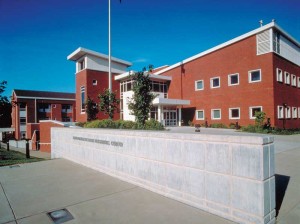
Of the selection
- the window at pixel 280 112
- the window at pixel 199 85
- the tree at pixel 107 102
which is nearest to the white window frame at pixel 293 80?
the window at pixel 280 112

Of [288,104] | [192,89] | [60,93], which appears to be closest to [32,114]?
[60,93]

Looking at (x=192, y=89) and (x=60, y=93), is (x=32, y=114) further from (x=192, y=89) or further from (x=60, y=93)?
(x=192, y=89)

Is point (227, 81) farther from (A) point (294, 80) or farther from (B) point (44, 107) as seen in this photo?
(B) point (44, 107)

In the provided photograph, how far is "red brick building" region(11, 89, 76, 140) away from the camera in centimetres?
5112

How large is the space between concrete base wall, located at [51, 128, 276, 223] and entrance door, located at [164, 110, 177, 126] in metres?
25.6

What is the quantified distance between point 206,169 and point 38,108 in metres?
57.0

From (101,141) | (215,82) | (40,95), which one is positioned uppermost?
(40,95)

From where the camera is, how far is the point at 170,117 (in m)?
32.3

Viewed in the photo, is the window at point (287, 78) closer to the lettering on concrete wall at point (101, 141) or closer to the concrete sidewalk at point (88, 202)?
the lettering on concrete wall at point (101, 141)

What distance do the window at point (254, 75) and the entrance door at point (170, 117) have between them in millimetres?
11901

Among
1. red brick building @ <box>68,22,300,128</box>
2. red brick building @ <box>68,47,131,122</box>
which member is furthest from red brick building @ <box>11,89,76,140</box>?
red brick building @ <box>68,22,300,128</box>

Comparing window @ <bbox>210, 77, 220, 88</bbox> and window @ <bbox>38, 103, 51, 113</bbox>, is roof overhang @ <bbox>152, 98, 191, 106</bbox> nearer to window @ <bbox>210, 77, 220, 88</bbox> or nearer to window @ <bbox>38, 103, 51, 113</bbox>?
window @ <bbox>210, 77, 220, 88</bbox>

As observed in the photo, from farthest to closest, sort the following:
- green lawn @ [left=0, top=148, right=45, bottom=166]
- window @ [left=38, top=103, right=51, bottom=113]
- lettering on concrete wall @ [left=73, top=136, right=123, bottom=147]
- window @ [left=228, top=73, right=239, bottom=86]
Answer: window @ [left=38, top=103, right=51, bottom=113]
window @ [left=228, top=73, right=239, bottom=86]
green lawn @ [left=0, top=148, right=45, bottom=166]
lettering on concrete wall @ [left=73, top=136, right=123, bottom=147]

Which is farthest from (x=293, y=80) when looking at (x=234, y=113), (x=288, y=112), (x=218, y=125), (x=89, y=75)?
(x=89, y=75)
